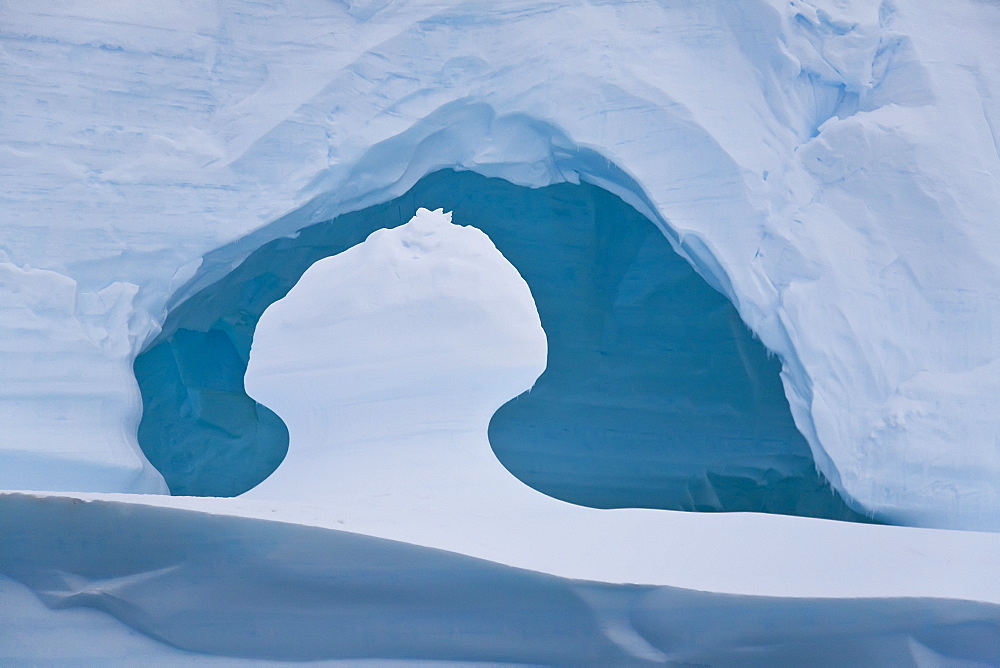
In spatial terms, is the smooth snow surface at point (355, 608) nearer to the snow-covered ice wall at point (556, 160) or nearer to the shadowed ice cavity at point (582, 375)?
the snow-covered ice wall at point (556, 160)

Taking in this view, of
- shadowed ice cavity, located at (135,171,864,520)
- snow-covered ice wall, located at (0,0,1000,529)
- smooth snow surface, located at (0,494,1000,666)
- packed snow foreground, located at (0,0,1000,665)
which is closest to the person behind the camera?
smooth snow surface, located at (0,494,1000,666)

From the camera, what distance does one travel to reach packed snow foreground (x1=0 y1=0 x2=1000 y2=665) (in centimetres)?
185

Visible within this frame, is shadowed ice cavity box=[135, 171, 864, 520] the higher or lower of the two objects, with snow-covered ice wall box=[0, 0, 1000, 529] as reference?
lower

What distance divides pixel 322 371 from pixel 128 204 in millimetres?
759

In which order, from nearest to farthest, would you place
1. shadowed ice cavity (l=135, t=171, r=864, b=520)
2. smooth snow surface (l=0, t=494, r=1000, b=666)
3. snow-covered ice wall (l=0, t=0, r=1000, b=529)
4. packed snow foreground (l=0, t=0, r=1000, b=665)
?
smooth snow surface (l=0, t=494, r=1000, b=666) → packed snow foreground (l=0, t=0, r=1000, b=665) → snow-covered ice wall (l=0, t=0, r=1000, b=529) → shadowed ice cavity (l=135, t=171, r=864, b=520)

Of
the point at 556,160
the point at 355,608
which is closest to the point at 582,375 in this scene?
the point at 556,160

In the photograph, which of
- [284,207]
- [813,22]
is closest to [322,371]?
[284,207]

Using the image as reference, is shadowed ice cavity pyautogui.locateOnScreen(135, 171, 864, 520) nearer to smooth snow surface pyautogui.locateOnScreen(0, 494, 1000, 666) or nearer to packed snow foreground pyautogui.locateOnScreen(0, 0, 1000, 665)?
packed snow foreground pyautogui.locateOnScreen(0, 0, 1000, 665)

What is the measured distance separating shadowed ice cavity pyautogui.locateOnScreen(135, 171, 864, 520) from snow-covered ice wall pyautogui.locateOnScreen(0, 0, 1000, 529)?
9 centimetres

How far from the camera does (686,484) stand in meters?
2.29

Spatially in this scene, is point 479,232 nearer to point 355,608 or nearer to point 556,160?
point 556,160

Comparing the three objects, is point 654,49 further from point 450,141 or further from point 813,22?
point 450,141

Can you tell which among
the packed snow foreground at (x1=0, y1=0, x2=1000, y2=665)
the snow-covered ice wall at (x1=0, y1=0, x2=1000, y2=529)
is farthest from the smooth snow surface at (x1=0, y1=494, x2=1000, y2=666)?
the snow-covered ice wall at (x1=0, y1=0, x2=1000, y2=529)

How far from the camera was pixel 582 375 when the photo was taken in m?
2.40
